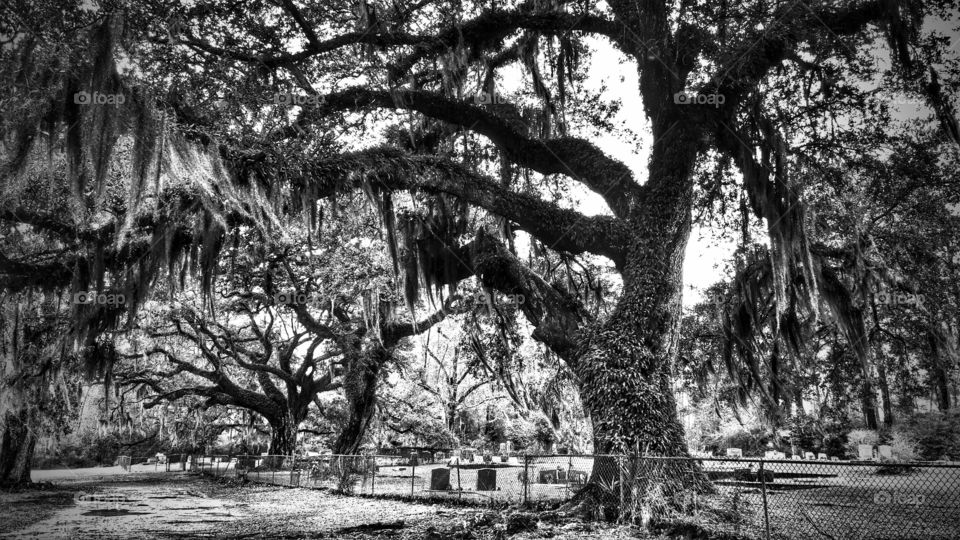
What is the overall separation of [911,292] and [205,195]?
51.3ft

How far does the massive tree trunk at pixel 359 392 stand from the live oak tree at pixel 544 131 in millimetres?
5284

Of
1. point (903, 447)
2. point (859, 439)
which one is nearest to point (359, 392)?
point (903, 447)

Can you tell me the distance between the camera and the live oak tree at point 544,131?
8.12 m

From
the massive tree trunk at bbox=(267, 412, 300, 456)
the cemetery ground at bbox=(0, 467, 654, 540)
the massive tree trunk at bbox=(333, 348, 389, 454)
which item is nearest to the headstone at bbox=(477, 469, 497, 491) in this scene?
the cemetery ground at bbox=(0, 467, 654, 540)

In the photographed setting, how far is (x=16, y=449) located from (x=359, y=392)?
10.7 m

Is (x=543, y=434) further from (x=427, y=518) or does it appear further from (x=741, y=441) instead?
(x=427, y=518)

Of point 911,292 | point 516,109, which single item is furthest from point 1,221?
point 911,292

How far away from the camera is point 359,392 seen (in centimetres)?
1580

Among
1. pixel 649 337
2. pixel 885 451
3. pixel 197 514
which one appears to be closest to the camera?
pixel 649 337

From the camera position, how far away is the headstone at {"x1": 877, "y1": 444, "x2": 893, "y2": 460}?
17.0 m

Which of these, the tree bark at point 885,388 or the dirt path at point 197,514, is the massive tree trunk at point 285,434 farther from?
the tree bark at point 885,388

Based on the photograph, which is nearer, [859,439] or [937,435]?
[937,435]

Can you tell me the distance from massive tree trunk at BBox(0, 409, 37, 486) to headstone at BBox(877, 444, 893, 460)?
2586 centimetres

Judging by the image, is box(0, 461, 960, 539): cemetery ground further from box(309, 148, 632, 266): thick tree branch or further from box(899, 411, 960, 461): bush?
box(899, 411, 960, 461): bush
